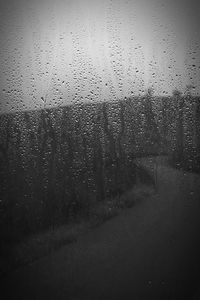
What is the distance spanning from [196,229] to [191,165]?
28 centimetres

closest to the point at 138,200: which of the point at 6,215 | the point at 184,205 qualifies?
the point at 184,205

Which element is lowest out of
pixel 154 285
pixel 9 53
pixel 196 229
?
pixel 154 285

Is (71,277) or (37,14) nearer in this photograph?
(71,277)

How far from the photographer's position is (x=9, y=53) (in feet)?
4.02

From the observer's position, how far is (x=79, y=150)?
1.16 meters

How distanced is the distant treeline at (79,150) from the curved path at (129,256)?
12 cm

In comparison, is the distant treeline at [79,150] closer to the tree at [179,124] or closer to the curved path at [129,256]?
the tree at [179,124]

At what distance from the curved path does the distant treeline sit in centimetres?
12

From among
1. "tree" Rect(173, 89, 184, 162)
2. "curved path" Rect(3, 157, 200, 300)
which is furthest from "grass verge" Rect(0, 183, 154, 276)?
"tree" Rect(173, 89, 184, 162)

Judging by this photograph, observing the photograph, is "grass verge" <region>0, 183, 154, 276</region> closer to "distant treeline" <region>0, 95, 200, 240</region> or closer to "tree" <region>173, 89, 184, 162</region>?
"distant treeline" <region>0, 95, 200, 240</region>

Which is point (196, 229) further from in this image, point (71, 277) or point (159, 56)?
point (159, 56)

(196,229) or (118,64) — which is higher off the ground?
(118,64)

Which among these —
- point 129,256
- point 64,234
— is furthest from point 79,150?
point 129,256

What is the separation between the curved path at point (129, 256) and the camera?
115 cm
